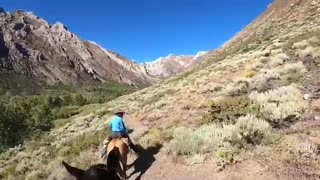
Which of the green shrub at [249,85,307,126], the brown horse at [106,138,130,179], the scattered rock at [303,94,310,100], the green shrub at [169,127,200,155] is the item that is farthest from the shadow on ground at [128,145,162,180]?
the scattered rock at [303,94,310,100]

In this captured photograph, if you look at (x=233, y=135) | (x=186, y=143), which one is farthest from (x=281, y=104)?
(x=186, y=143)

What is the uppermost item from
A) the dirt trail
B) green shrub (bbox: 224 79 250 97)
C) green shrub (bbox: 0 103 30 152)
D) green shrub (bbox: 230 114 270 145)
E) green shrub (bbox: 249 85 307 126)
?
green shrub (bbox: 0 103 30 152)

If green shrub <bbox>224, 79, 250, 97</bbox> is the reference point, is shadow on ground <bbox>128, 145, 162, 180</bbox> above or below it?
below

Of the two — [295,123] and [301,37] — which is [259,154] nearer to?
[295,123]

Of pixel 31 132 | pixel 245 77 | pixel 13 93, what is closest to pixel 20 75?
pixel 13 93

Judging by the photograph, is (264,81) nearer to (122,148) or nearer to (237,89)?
(237,89)

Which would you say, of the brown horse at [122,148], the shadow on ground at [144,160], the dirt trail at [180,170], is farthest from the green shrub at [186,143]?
the brown horse at [122,148]

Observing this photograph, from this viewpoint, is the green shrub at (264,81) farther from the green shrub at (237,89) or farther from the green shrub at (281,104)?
the green shrub at (281,104)

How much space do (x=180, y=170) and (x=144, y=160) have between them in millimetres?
2111

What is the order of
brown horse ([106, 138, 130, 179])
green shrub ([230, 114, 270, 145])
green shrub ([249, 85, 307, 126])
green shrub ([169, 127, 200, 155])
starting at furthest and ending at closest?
green shrub ([249, 85, 307, 126]) → green shrub ([169, 127, 200, 155]) → green shrub ([230, 114, 270, 145]) → brown horse ([106, 138, 130, 179])

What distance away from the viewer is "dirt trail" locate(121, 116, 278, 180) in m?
11.0

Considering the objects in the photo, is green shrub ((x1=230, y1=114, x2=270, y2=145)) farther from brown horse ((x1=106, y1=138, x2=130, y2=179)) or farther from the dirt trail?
brown horse ((x1=106, y1=138, x2=130, y2=179))

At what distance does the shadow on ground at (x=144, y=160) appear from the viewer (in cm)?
1365

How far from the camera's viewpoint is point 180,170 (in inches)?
490
